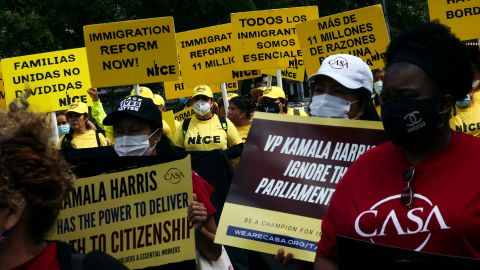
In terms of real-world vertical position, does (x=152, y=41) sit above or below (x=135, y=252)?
above

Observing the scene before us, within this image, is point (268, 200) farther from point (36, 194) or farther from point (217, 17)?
point (217, 17)

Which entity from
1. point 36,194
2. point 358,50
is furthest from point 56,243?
point 358,50

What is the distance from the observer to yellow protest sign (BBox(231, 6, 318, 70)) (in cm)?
1049

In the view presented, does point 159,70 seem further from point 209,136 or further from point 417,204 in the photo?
point 417,204

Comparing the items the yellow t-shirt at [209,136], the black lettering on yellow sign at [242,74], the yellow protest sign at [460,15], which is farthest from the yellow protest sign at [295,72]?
the yellow protest sign at [460,15]

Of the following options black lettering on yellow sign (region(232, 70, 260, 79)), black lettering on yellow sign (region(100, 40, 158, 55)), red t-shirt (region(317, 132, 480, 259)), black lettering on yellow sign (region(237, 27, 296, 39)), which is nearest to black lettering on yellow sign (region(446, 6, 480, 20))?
black lettering on yellow sign (region(237, 27, 296, 39))

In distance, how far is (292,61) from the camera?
452 inches

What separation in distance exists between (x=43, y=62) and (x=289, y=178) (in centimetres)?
728

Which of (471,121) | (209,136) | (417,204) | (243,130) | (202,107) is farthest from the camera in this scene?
(243,130)

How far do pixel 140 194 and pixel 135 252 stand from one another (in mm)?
270

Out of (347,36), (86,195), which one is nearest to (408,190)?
(86,195)

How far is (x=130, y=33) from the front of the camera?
Result: 8.27 m

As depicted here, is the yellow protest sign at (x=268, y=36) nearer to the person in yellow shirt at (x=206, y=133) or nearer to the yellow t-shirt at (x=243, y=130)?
the yellow t-shirt at (x=243, y=130)

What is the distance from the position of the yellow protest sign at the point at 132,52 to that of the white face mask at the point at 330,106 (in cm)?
409
